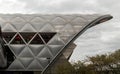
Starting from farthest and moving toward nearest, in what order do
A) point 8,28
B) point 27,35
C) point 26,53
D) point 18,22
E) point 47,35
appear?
1. point 18,22
2. point 47,35
3. point 27,35
4. point 8,28
5. point 26,53

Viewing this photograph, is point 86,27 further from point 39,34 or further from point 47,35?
point 39,34

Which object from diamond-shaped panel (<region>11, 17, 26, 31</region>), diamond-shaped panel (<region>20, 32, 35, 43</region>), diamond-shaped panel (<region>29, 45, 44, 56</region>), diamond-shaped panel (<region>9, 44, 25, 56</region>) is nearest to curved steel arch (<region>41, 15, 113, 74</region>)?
diamond-shaped panel (<region>29, 45, 44, 56</region>)

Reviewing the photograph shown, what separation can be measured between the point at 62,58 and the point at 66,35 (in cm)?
365

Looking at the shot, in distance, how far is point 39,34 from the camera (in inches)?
2253

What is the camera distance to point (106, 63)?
60781 millimetres

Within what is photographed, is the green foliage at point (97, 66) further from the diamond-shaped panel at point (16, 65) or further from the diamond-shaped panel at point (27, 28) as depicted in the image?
the diamond-shaped panel at point (27, 28)

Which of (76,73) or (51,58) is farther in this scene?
(51,58)

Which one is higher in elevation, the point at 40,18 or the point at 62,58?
the point at 40,18

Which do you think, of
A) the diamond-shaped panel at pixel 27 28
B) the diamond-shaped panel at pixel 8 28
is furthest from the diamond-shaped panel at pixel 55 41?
the diamond-shaped panel at pixel 8 28

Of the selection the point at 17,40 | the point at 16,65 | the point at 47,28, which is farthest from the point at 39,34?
the point at 16,65

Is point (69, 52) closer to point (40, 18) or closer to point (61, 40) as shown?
point (61, 40)

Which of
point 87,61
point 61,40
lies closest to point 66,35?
point 61,40

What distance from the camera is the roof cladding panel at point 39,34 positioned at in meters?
55.9

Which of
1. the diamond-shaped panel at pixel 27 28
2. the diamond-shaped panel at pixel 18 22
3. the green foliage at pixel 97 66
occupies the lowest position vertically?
the green foliage at pixel 97 66
